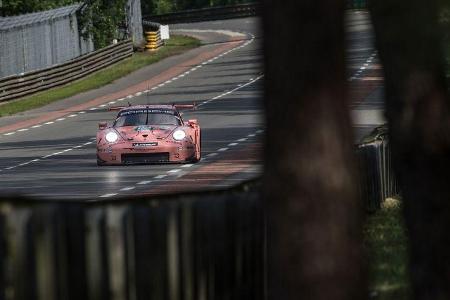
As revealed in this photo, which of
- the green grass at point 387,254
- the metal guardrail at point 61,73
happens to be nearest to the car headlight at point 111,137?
the green grass at point 387,254

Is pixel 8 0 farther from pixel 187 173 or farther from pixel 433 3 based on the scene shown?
pixel 433 3

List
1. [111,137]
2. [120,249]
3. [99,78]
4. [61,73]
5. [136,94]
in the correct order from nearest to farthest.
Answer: [120,249] → [111,137] → [136,94] → [61,73] → [99,78]

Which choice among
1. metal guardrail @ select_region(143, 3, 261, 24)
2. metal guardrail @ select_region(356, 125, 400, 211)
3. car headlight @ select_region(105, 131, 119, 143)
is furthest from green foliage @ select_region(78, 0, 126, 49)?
metal guardrail @ select_region(356, 125, 400, 211)

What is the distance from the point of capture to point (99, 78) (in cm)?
6500

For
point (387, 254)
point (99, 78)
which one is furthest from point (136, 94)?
point (387, 254)

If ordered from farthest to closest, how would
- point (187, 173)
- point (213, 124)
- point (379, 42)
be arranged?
point (213, 124) < point (187, 173) < point (379, 42)

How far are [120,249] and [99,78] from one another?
56637mm

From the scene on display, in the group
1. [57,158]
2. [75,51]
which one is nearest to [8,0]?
[75,51]

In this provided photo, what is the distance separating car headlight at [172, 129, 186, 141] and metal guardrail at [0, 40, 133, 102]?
79.8 feet

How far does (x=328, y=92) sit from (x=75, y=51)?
208ft

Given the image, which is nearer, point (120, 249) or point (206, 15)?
point (120, 249)

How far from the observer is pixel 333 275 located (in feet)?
25.5

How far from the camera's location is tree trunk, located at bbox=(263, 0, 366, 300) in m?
7.63

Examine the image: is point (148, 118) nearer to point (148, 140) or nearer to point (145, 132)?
A: point (145, 132)
